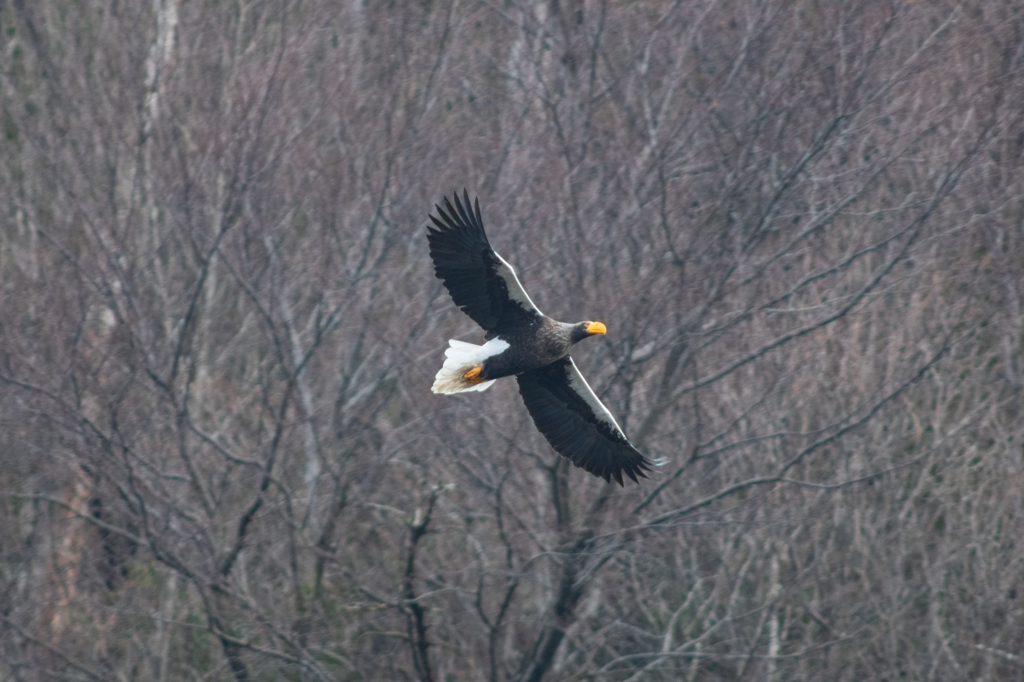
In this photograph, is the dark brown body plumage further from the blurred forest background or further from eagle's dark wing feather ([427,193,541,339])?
the blurred forest background

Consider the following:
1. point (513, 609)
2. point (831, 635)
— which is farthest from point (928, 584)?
point (513, 609)

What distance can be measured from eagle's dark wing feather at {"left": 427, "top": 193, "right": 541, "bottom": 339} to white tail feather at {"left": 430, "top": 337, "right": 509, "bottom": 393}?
14cm

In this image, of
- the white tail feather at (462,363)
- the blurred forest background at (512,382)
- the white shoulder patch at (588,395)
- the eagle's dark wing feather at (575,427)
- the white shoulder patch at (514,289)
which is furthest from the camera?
the blurred forest background at (512,382)

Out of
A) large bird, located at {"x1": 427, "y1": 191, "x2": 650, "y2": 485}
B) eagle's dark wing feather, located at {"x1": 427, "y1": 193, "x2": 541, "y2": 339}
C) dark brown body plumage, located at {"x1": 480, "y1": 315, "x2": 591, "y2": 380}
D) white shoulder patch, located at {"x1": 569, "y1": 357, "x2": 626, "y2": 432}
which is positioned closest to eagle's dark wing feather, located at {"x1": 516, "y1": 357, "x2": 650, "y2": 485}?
white shoulder patch, located at {"x1": 569, "y1": 357, "x2": 626, "y2": 432}

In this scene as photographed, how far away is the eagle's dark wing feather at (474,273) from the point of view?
23.1 feet

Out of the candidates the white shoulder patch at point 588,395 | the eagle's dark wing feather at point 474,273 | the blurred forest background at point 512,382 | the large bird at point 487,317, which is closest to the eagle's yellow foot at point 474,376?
the large bird at point 487,317

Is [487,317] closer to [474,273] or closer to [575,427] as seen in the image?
[474,273]

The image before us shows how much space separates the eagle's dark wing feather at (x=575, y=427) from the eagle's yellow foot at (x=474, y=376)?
21.6 inches

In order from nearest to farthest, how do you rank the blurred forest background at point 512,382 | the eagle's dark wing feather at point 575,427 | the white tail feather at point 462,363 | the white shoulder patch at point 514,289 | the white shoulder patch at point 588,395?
the white shoulder patch at point 514,289 → the white tail feather at point 462,363 → the white shoulder patch at point 588,395 → the eagle's dark wing feather at point 575,427 → the blurred forest background at point 512,382

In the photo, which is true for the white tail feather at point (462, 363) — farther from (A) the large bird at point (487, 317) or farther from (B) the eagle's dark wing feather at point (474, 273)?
(B) the eagle's dark wing feather at point (474, 273)

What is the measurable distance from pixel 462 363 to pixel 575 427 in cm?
98

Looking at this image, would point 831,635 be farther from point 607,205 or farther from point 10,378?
point 10,378

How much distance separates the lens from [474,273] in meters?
7.11

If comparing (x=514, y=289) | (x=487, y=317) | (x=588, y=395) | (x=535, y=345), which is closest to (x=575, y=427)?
(x=588, y=395)
